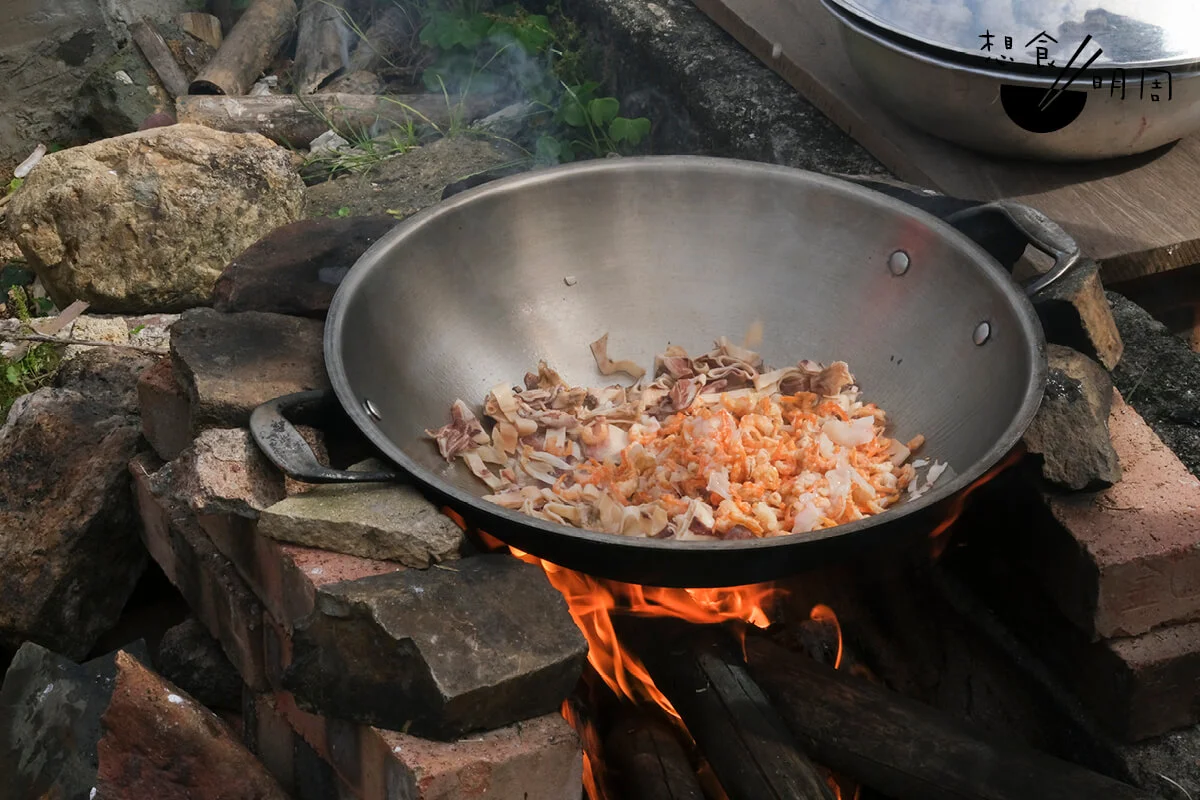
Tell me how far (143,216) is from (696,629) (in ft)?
Result: 8.33

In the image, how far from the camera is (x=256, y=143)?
4.11 meters

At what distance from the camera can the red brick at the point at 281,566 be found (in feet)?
6.82

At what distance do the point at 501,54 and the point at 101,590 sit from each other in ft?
11.5

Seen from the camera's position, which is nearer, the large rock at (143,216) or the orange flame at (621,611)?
the orange flame at (621,611)

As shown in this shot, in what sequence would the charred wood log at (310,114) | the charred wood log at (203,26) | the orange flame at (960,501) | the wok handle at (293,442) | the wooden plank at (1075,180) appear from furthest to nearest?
the charred wood log at (203,26) < the charred wood log at (310,114) < the wooden plank at (1075,180) < the wok handle at (293,442) < the orange flame at (960,501)

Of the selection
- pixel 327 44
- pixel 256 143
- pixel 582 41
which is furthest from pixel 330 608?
pixel 327 44

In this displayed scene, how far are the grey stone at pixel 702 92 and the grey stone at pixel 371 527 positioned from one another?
1.81 metres

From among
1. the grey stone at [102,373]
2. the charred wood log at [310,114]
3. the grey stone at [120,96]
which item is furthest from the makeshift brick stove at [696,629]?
the grey stone at [120,96]

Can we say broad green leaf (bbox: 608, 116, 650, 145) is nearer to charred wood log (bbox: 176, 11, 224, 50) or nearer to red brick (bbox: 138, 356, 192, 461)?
red brick (bbox: 138, 356, 192, 461)

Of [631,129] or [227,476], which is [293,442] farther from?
[631,129]

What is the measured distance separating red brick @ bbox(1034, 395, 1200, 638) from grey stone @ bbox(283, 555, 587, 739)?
1010 millimetres

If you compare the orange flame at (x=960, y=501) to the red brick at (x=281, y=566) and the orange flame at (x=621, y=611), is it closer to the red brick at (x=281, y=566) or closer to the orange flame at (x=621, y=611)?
the orange flame at (x=621, y=611)

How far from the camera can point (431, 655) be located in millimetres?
1860

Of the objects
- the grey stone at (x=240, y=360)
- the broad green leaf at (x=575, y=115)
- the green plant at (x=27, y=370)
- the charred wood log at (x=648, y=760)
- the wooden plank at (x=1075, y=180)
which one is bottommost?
the green plant at (x=27, y=370)
